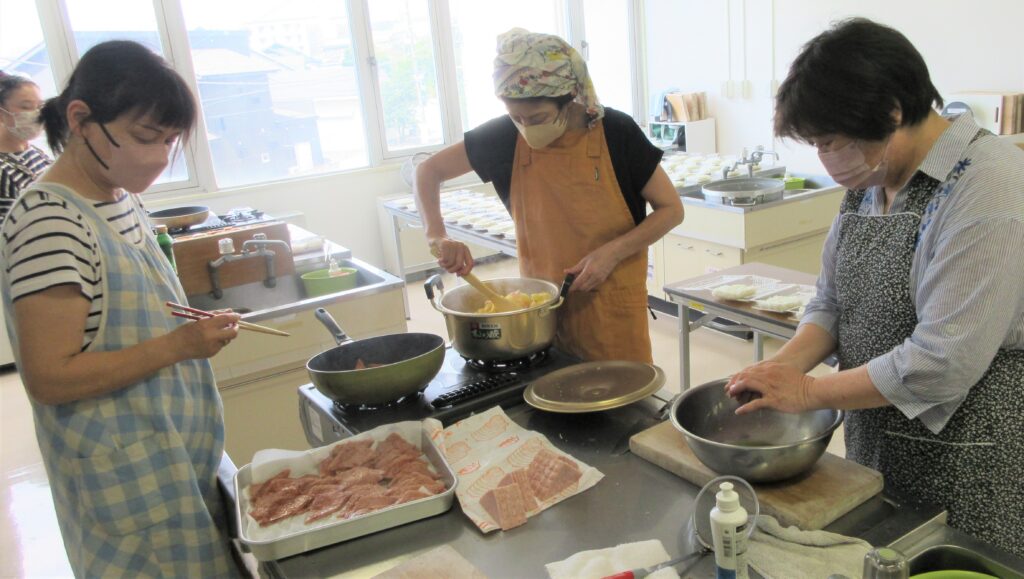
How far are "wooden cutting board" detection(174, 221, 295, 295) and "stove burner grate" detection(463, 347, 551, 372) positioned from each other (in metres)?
1.41

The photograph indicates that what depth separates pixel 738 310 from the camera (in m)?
2.61

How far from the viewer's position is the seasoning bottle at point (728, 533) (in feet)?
2.92

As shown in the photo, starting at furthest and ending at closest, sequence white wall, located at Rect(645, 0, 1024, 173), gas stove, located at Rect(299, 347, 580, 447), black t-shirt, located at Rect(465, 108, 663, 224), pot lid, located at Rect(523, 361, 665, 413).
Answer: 1. white wall, located at Rect(645, 0, 1024, 173)
2. black t-shirt, located at Rect(465, 108, 663, 224)
3. gas stove, located at Rect(299, 347, 580, 447)
4. pot lid, located at Rect(523, 361, 665, 413)

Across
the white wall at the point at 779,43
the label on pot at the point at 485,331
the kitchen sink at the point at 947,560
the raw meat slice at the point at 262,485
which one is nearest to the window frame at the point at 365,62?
the white wall at the point at 779,43

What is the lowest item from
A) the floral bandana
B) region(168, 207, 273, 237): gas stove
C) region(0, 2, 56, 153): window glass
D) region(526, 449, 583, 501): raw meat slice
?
region(526, 449, 583, 501): raw meat slice

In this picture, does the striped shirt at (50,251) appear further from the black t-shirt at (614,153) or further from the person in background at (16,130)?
the person in background at (16,130)

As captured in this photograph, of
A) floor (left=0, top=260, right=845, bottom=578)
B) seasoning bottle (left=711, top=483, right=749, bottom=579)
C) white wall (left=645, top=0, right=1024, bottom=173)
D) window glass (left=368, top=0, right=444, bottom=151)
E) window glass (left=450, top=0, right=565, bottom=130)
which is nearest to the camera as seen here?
seasoning bottle (left=711, top=483, right=749, bottom=579)

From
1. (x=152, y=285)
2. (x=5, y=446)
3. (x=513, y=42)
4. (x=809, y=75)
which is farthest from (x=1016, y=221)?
Answer: (x=5, y=446)

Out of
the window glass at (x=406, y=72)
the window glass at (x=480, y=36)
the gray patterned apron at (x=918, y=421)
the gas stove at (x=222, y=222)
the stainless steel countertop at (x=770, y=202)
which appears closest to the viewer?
the gray patterned apron at (x=918, y=421)

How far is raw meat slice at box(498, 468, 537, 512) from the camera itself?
118 cm

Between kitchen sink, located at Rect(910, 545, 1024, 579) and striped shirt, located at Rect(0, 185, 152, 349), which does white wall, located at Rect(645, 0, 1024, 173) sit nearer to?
kitchen sink, located at Rect(910, 545, 1024, 579)

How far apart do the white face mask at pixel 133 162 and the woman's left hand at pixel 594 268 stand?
0.92 meters

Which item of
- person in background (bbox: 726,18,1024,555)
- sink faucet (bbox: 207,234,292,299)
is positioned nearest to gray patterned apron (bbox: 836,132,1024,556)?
person in background (bbox: 726,18,1024,555)

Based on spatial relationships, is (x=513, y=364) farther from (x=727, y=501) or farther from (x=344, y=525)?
(x=727, y=501)
